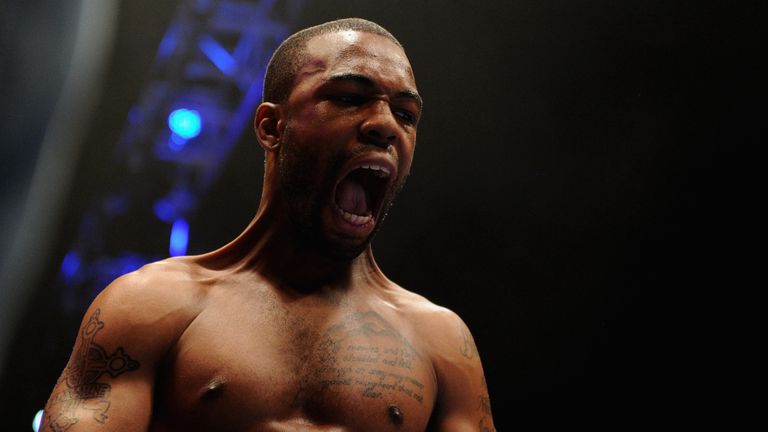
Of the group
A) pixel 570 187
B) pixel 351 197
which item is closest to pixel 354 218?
pixel 351 197

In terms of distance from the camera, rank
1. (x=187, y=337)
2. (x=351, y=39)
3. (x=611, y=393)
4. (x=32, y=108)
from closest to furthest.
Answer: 1. (x=187, y=337)
2. (x=351, y=39)
3. (x=32, y=108)
4. (x=611, y=393)

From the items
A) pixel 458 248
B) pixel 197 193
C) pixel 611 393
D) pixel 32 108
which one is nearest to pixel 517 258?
pixel 458 248

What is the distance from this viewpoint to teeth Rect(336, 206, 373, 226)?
160cm

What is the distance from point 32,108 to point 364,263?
1.19 m

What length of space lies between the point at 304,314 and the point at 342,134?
356 millimetres

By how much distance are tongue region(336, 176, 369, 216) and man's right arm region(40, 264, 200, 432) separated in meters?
0.36

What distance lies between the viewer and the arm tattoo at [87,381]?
4.51 ft

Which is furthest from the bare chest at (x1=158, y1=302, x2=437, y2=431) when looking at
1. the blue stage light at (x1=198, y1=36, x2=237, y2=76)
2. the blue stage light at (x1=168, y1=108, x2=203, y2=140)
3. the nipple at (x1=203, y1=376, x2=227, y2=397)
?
the blue stage light at (x1=198, y1=36, x2=237, y2=76)

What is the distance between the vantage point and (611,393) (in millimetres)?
2535

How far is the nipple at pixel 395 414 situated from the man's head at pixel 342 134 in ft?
1.03

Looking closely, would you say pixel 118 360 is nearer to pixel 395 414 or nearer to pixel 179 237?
pixel 395 414

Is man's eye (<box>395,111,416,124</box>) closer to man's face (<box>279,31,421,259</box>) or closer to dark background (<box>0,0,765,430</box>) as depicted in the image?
man's face (<box>279,31,421,259</box>)

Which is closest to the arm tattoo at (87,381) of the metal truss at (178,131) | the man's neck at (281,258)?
the man's neck at (281,258)

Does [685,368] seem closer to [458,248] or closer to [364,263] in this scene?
[458,248]
